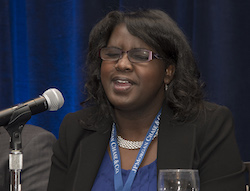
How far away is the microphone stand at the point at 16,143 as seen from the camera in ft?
5.37

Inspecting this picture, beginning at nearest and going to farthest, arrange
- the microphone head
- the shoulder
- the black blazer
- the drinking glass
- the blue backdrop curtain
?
the drinking glass, the microphone head, the black blazer, the shoulder, the blue backdrop curtain

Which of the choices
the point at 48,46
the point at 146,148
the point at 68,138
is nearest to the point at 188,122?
the point at 146,148

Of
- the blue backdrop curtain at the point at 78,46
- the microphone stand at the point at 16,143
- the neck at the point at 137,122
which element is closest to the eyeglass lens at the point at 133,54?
the neck at the point at 137,122

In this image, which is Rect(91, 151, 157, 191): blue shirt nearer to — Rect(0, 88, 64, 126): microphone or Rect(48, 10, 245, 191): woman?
Rect(48, 10, 245, 191): woman

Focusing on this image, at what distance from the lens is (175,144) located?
2357 mm

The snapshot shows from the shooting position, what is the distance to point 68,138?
8.45ft

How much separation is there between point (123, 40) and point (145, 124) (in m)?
0.47

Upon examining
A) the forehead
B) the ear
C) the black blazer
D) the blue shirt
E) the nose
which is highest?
the forehead

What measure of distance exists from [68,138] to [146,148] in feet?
1.56

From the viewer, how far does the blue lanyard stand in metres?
2.28

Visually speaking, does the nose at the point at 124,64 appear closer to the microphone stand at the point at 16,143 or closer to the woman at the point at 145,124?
the woman at the point at 145,124

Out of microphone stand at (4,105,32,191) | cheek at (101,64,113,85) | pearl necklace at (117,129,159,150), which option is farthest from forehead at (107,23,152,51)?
microphone stand at (4,105,32,191)

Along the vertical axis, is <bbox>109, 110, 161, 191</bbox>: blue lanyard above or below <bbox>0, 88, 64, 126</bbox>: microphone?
below

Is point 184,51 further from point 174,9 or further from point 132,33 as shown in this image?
point 174,9
